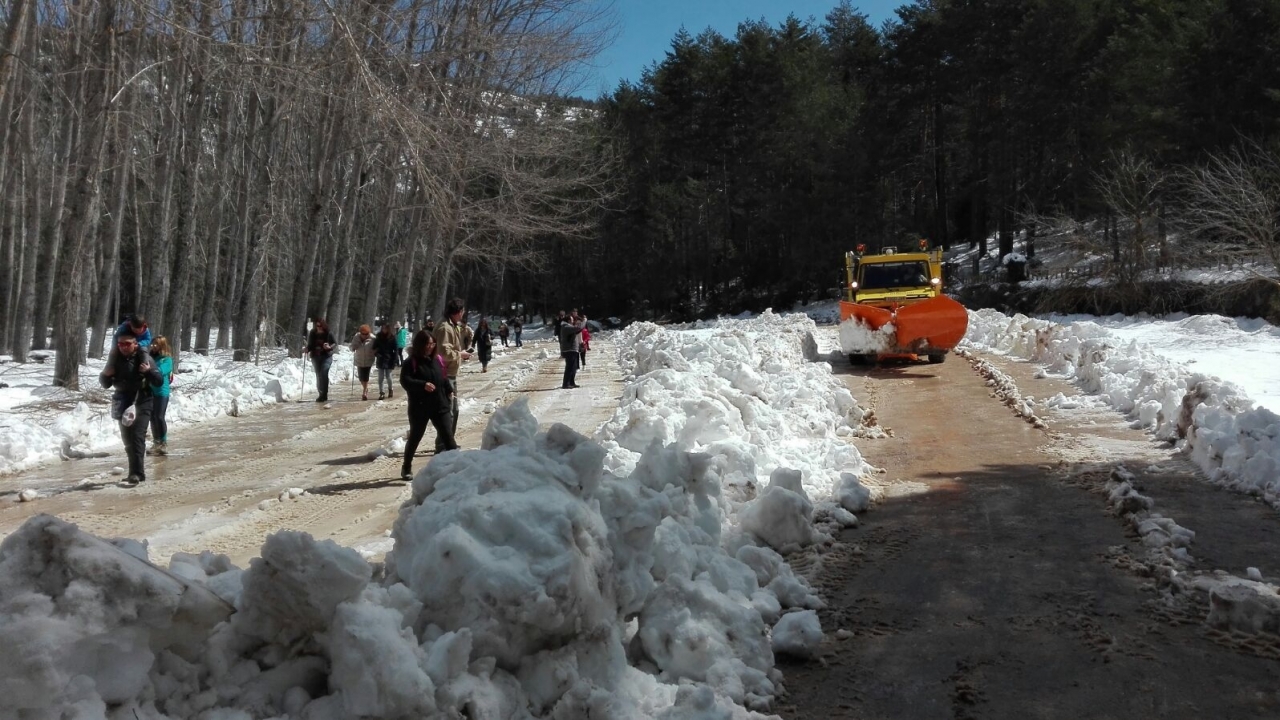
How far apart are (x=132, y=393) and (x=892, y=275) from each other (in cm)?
1624

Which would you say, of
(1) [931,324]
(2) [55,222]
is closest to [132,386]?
(1) [931,324]

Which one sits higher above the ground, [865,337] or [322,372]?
[865,337]

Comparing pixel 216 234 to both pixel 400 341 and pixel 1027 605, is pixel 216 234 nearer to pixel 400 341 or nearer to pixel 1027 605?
pixel 400 341

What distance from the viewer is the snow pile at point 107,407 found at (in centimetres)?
1225

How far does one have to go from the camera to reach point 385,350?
2005 cm

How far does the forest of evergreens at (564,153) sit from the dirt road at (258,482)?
12.1 feet

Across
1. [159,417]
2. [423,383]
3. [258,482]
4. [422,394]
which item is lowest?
[258,482]

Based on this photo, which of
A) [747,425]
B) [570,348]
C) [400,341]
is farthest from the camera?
[400,341]

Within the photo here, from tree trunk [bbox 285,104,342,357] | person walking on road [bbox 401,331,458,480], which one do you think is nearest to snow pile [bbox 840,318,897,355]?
person walking on road [bbox 401,331,458,480]

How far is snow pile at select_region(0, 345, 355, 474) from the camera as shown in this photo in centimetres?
1225

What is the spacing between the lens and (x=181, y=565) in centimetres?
436

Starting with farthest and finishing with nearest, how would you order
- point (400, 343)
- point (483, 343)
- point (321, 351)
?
point (483, 343), point (400, 343), point (321, 351)

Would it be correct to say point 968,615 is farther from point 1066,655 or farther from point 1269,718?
point 1269,718

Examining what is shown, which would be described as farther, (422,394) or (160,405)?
(160,405)
